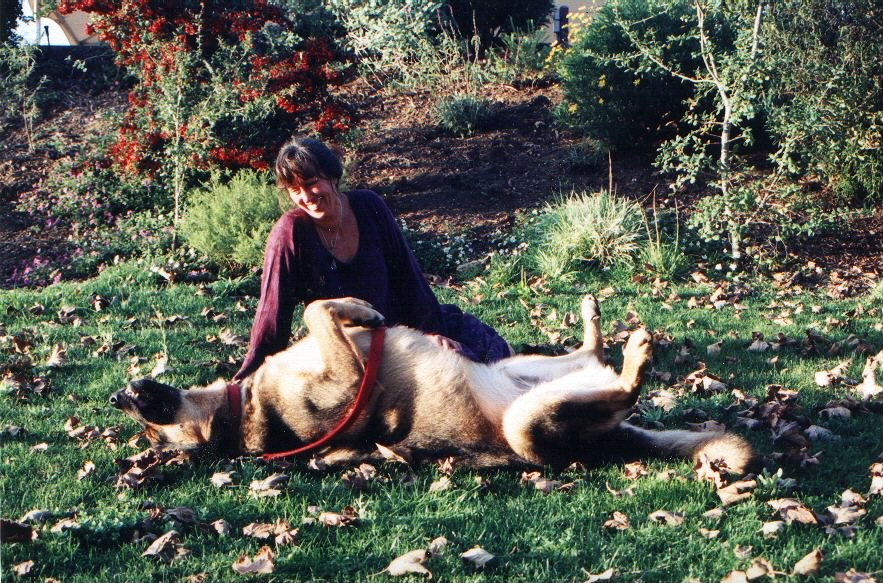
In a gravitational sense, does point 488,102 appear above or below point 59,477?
above

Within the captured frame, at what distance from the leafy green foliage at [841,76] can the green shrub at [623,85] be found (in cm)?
139

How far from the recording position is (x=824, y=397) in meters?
4.99

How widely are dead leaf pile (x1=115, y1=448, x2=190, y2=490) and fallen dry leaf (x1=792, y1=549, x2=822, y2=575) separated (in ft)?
9.73

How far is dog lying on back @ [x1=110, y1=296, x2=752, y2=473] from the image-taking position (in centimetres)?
408

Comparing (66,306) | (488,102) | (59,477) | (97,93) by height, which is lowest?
(59,477)

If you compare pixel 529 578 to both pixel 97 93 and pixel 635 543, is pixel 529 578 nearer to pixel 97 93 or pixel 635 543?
pixel 635 543

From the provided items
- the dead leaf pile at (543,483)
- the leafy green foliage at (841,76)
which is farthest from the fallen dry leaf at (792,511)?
the leafy green foliage at (841,76)

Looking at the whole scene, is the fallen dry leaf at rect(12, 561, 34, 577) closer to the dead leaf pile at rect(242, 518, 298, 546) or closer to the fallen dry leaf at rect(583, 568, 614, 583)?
the dead leaf pile at rect(242, 518, 298, 546)

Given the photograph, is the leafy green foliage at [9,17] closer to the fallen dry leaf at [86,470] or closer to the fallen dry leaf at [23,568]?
the fallen dry leaf at [86,470]

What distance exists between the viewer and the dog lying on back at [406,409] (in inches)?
161

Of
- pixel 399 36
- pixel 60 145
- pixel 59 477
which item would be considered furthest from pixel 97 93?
pixel 59 477

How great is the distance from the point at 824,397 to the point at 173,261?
6.36m

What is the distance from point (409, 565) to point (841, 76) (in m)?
8.19

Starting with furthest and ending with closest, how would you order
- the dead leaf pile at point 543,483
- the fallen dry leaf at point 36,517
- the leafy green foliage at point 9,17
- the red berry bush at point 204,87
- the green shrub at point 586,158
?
1. the leafy green foliage at point 9,17
2. the green shrub at point 586,158
3. the red berry bush at point 204,87
4. the dead leaf pile at point 543,483
5. the fallen dry leaf at point 36,517
